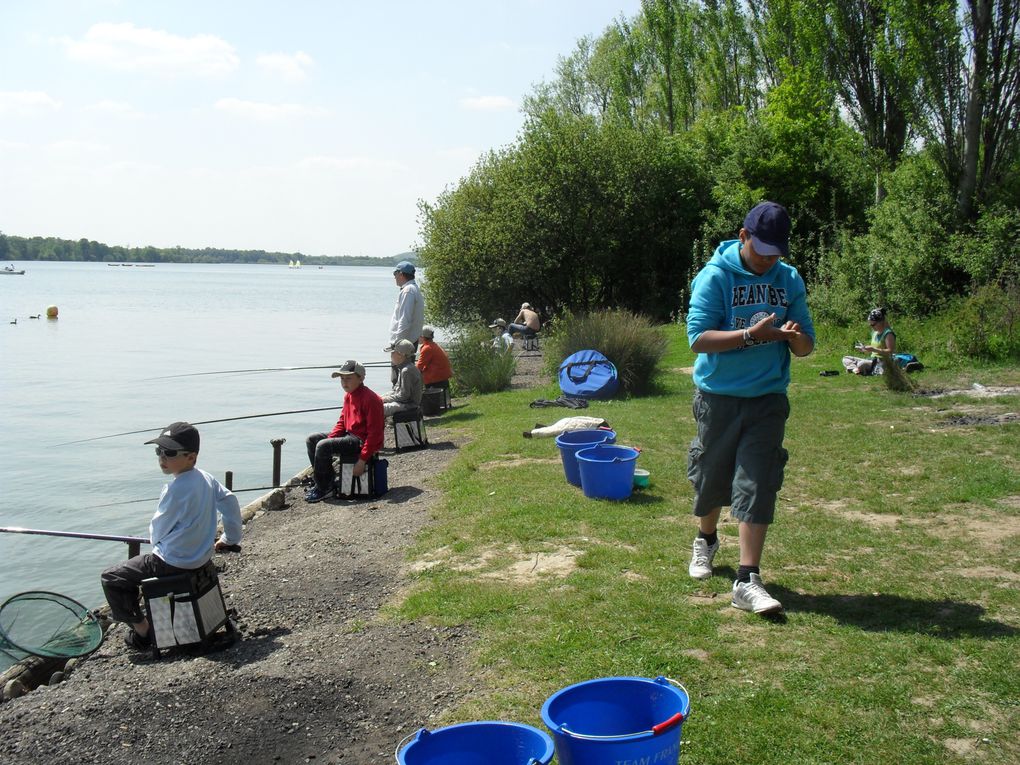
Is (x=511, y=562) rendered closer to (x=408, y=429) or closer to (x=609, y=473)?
(x=609, y=473)

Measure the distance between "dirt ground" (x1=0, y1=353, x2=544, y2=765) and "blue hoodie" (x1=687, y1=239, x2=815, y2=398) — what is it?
1.91 metres

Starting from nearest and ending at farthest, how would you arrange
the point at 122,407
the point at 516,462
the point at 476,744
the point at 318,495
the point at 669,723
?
1. the point at 669,723
2. the point at 476,744
3. the point at 318,495
4. the point at 516,462
5. the point at 122,407

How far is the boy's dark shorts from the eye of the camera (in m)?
4.58

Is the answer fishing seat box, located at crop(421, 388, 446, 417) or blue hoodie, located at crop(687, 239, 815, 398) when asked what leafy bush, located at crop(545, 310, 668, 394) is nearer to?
fishing seat box, located at crop(421, 388, 446, 417)

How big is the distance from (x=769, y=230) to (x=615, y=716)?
8.11 feet

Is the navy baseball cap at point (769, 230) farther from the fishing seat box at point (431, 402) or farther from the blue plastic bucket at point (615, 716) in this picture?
the fishing seat box at point (431, 402)

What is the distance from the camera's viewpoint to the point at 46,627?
5664mm

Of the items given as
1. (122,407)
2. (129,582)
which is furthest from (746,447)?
(122,407)

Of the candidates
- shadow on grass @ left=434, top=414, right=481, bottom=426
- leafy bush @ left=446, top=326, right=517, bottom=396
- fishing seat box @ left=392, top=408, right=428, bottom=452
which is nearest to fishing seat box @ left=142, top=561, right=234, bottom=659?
fishing seat box @ left=392, top=408, right=428, bottom=452

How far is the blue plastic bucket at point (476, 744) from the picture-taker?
2.86 metres

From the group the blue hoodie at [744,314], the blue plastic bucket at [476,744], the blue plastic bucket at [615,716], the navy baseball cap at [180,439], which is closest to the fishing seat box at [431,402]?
the navy baseball cap at [180,439]

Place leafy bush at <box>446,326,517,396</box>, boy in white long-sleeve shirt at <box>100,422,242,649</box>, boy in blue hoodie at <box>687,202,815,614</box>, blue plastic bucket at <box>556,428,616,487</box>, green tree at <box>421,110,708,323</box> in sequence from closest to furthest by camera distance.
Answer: boy in blue hoodie at <box>687,202,815,614</box>, boy in white long-sleeve shirt at <box>100,422,242,649</box>, blue plastic bucket at <box>556,428,616,487</box>, leafy bush at <box>446,326,517,396</box>, green tree at <box>421,110,708,323</box>

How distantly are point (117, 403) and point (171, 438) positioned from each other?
743 inches

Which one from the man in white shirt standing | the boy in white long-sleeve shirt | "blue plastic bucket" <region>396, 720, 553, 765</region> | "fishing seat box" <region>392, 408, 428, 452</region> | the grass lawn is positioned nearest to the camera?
"blue plastic bucket" <region>396, 720, 553, 765</region>
